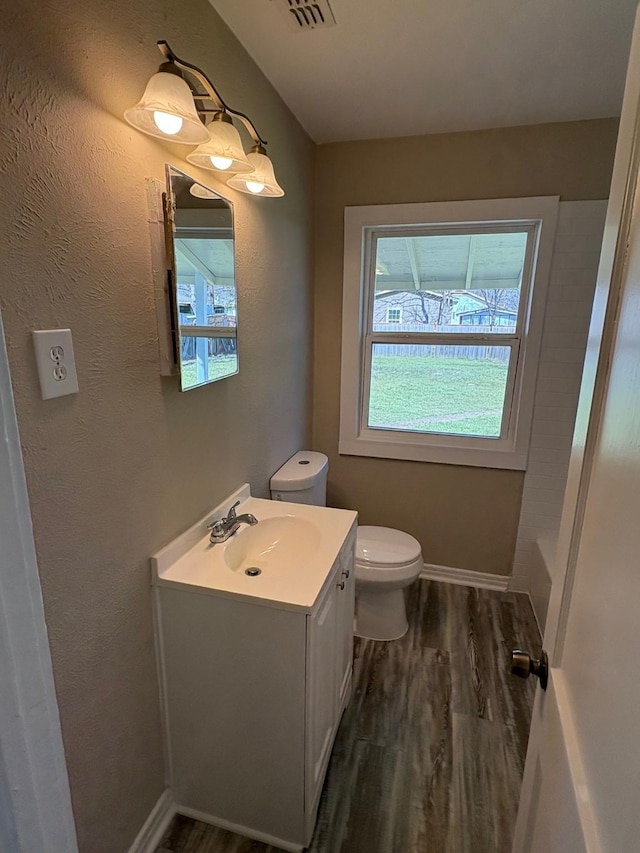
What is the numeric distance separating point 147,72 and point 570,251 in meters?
1.91

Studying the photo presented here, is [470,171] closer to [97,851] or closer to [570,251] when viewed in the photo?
[570,251]

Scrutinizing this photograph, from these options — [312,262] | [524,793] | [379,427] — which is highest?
[312,262]

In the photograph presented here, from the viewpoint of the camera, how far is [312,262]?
7.93 ft

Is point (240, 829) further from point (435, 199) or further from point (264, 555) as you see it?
point (435, 199)

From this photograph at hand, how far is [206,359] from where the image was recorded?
1363 millimetres

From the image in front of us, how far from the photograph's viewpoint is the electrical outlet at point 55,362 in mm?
831

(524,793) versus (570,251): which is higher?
(570,251)

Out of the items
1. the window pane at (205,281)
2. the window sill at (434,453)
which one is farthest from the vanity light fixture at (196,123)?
the window sill at (434,453)

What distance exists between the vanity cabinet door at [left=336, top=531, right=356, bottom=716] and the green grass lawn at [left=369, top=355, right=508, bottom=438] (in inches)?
46.1

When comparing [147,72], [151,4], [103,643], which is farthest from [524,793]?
[151,4]

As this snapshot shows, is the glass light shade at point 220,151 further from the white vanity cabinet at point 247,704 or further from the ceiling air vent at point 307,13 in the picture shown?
the white vanity cabinet at point 247,704

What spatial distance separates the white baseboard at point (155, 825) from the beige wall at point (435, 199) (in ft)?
5.42

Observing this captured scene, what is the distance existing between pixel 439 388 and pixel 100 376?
6.38 ft

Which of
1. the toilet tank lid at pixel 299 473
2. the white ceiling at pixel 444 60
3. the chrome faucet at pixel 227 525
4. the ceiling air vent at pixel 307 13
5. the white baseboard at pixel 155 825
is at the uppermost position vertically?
the white ceiling at pixel 444 60
